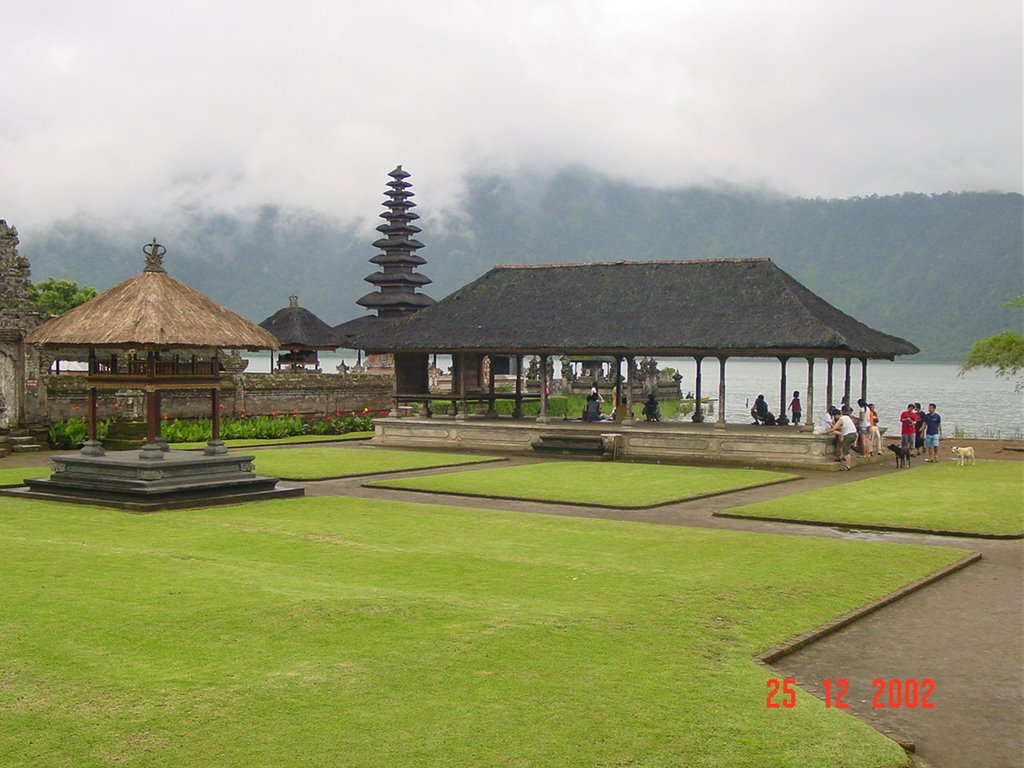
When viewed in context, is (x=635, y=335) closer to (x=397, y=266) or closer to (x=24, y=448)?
(x=24, y=448)

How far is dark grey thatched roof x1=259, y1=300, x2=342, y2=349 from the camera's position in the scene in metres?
49.2

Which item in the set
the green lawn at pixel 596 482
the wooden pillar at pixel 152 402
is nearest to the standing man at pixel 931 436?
the green lawn at pixel 596 482

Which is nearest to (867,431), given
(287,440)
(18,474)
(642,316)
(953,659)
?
(642,316)

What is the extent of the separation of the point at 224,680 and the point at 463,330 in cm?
2408

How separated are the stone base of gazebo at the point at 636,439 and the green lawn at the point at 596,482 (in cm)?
141

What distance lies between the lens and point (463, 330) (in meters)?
32.0

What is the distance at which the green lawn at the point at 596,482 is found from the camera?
19938 millimetres

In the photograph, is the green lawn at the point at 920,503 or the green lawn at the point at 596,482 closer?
the green lawn at the point at 920,503

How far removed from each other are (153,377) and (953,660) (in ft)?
50.0

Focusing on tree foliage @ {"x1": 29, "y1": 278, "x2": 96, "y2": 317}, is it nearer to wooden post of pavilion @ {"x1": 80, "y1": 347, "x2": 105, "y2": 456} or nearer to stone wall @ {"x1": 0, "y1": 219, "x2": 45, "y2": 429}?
stone wall @ {"x1": 0, "y1": 219, "x2": 45, "y2": 429}

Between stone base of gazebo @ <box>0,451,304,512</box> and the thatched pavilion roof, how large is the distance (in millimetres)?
2107

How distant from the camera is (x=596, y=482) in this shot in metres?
22.3
